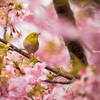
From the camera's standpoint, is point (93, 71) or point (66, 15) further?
point (66, 15)

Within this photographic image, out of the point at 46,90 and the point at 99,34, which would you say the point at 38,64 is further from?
the point at 99,34

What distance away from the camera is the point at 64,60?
1746 mm

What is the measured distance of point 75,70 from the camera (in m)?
0.36

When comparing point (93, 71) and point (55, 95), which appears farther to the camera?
point (55, 95)

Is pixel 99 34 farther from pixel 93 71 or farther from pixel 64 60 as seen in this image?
pixel 64 60

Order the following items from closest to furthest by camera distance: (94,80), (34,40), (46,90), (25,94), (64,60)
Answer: (94,80) < (25,94) < (46,90) < (34,40) < (64,60)

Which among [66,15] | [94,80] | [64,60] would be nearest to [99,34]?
[66,15]

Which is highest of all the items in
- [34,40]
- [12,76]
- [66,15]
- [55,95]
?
[66,15]

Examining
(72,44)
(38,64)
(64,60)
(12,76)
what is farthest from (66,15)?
(64,60)

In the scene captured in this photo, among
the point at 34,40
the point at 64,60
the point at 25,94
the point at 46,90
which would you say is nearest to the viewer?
the point at 25,94

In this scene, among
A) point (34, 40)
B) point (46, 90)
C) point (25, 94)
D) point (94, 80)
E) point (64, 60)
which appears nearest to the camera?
point (94, 80)

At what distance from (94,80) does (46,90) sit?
0.47 m

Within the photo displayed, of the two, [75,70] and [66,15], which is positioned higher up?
[66,15]

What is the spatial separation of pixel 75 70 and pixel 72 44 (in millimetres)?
623
